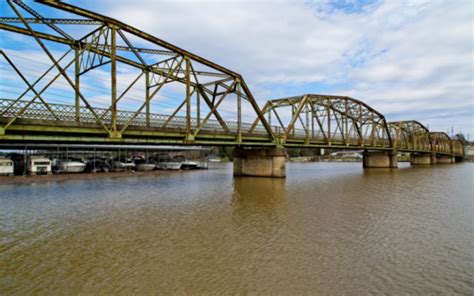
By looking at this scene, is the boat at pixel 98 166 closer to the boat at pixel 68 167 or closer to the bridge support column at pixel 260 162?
the boat at pixel 68 167

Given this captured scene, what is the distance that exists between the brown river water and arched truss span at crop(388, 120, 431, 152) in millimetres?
89183

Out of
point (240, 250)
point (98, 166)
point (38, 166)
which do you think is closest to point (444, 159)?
point (98, 166)

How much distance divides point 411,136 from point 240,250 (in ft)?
407

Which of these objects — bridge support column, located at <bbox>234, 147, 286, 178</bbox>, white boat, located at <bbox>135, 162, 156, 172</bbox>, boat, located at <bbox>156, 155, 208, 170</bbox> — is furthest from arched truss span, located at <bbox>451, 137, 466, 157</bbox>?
white boat, located at <bbox>135, 162, 156, 172</bbox>

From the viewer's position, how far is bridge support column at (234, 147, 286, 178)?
4791 centimetres

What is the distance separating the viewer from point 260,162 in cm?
4966

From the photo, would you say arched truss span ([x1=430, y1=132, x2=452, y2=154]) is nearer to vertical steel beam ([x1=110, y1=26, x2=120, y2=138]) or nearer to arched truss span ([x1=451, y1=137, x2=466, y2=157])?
arched truss span ([x1=451, y1=137, x2=466, y2=157])

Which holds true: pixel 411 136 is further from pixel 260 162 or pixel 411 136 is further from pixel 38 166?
pixel 38 166

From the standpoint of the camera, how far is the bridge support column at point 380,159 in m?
87.7

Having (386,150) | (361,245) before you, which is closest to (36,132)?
(361,245)

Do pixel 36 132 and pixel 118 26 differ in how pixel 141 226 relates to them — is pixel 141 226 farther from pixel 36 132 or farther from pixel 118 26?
pixel 118 26

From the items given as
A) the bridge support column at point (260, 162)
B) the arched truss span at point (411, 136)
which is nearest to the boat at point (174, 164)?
the bridge support column at point (260, 162)

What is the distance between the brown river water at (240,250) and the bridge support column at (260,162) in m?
26.3

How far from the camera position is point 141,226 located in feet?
52.5
